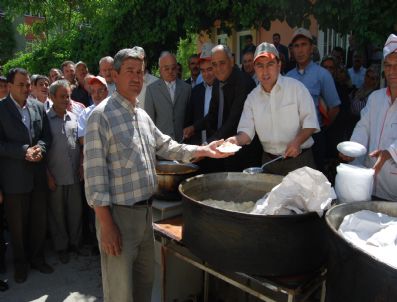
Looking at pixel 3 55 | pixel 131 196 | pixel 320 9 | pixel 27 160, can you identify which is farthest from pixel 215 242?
pixel 3 55

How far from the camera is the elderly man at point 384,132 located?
2.37m

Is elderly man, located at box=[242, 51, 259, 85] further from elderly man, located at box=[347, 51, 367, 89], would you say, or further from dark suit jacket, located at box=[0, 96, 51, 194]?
dark suit jacket, located at box=[0, 96, 51, 194]

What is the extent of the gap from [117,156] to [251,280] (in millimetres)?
1070

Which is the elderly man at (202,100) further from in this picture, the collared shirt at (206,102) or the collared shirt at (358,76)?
the collared shirt at (358,76)

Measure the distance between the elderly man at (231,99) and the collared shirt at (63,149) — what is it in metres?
1.67

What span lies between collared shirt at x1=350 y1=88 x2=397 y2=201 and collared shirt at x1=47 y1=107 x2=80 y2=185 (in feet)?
9.46

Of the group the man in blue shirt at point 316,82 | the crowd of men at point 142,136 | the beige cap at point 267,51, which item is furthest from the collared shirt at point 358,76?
the beige cap at point 267,51

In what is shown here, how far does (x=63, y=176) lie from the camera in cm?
411

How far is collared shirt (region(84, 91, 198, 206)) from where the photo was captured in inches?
83.8

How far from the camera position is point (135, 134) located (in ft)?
7.42

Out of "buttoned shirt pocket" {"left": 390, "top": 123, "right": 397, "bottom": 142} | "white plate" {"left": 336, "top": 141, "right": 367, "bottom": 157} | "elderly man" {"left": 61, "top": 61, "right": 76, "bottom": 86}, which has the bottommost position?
"white plate" {"left": 336, "top": 141, "right": 367, "bottom": 157}

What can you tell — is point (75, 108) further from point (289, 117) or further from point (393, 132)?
point (393, 132)

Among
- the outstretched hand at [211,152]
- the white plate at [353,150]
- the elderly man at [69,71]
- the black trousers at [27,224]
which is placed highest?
the elderly man at [69,71]

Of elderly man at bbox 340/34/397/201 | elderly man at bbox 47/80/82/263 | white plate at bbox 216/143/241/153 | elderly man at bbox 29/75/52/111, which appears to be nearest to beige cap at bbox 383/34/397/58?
elderly man at bbox 340/34/397/201
